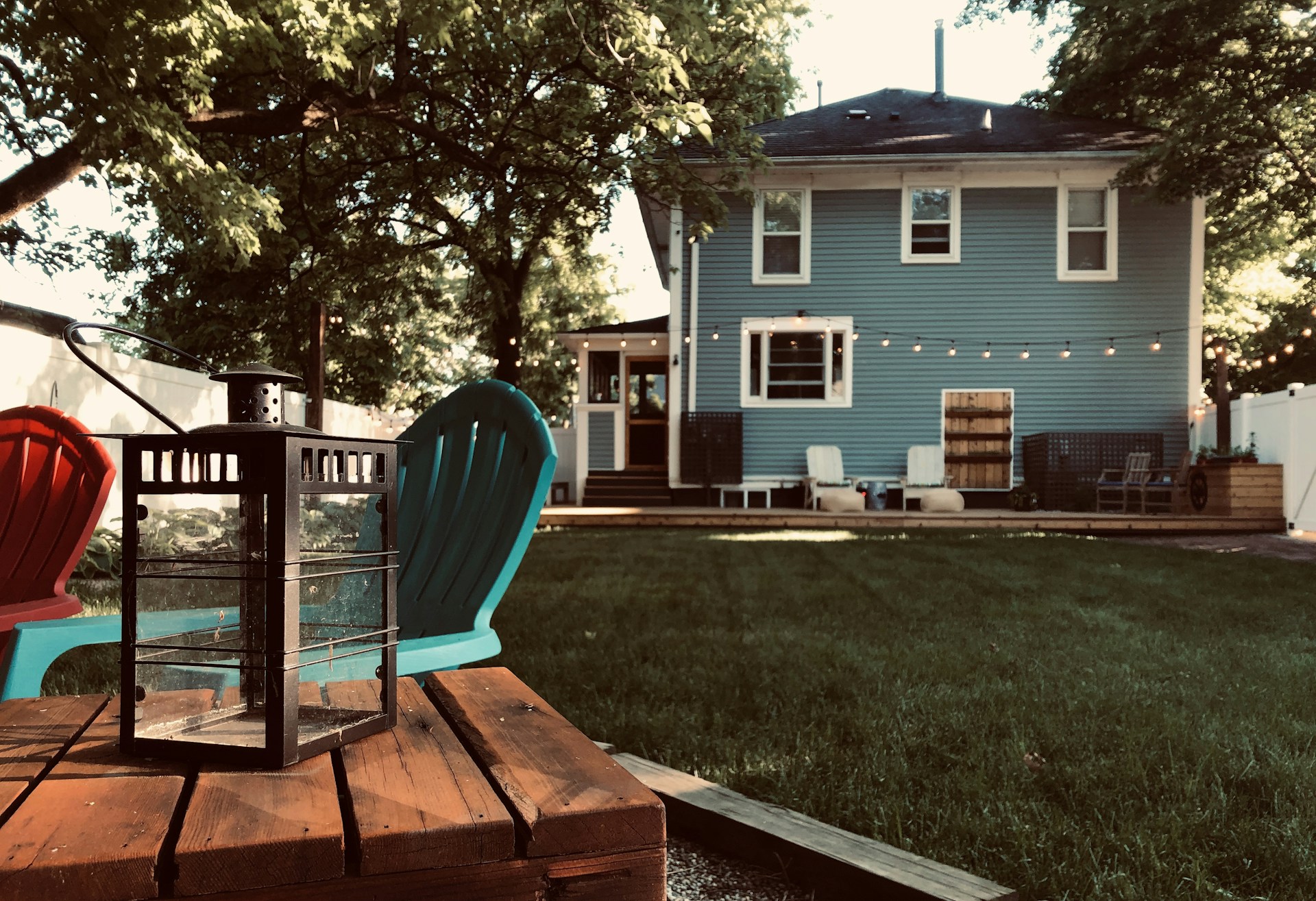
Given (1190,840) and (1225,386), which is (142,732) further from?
(1225,386)

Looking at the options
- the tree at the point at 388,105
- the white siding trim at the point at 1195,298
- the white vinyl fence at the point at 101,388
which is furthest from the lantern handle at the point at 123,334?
the white siding trim at the point at 1195,298

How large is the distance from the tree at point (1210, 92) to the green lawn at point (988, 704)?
27.9 feet

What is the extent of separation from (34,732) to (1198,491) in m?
14.1

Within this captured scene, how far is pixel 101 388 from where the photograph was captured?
7.52 m

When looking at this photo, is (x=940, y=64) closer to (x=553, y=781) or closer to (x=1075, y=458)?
(x=1075, y=458)

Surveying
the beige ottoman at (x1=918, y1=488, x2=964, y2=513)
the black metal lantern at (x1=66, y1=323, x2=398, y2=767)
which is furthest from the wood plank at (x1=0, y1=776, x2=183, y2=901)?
the beige ottoman at (x1=918, y1=488, x2=964, y2=513)

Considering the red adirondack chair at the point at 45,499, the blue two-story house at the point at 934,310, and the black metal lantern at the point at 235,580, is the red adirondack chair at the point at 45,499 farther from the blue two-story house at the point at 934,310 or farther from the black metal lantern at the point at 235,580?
the blue two-story house at the point at 934,310

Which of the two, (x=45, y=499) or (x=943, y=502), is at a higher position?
(x=45, y=499)

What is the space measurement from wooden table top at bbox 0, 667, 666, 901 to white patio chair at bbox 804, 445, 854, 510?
1314cm

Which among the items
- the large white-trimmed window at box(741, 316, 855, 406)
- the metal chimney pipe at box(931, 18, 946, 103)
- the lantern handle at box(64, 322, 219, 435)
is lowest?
the lantern handle at box(64, 322, 219, 435)

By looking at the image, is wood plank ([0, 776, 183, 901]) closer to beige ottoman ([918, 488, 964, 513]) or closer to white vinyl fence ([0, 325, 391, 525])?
white vinyl fence ([0, 325, 391, 525])

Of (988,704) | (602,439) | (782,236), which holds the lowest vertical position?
(988,704)

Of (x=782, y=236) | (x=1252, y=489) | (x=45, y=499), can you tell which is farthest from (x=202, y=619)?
(x=782, y=236)

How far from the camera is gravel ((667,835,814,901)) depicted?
1.88m
